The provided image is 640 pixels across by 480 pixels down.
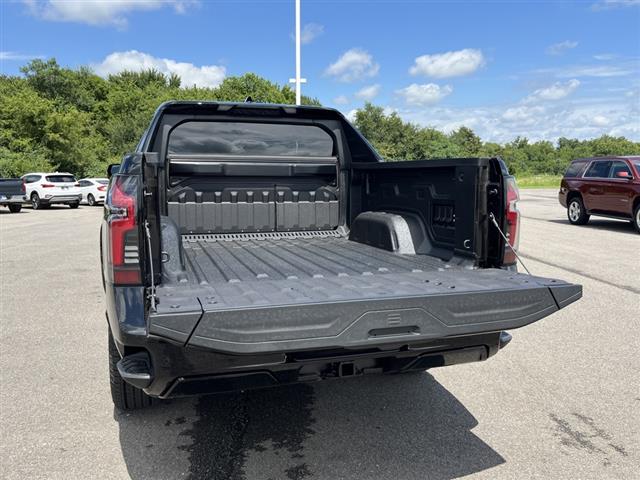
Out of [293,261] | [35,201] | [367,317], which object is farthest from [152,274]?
[35,201]

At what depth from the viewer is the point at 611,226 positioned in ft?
49.1

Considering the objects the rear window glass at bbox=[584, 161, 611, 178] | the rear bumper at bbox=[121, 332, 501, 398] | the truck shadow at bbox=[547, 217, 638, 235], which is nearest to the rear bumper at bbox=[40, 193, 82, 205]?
the truck shadow at bbox=[547, 217, 638, 235]

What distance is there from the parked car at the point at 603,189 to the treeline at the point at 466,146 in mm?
47483

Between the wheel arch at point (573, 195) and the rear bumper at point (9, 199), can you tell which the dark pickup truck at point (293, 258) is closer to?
the wheel arch at point (573, 195)

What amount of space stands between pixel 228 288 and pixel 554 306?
1.61 meters

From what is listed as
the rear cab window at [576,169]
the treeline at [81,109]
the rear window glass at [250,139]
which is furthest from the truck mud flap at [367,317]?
the treeline at [81,109]

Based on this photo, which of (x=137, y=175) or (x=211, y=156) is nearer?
(x=137, y=175)

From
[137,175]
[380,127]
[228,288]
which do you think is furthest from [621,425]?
[380,127]

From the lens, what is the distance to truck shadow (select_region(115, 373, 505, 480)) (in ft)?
9.41

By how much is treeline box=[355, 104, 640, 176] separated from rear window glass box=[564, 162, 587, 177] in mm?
47232

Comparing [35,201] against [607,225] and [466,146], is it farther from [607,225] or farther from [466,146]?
[466,146]

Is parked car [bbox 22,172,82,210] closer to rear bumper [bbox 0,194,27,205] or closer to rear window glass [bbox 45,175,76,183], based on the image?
rear window glass [bbox 45,175,76,183]

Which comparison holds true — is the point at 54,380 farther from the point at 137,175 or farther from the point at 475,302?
the point at 475,302

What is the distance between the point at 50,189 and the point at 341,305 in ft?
80.9
